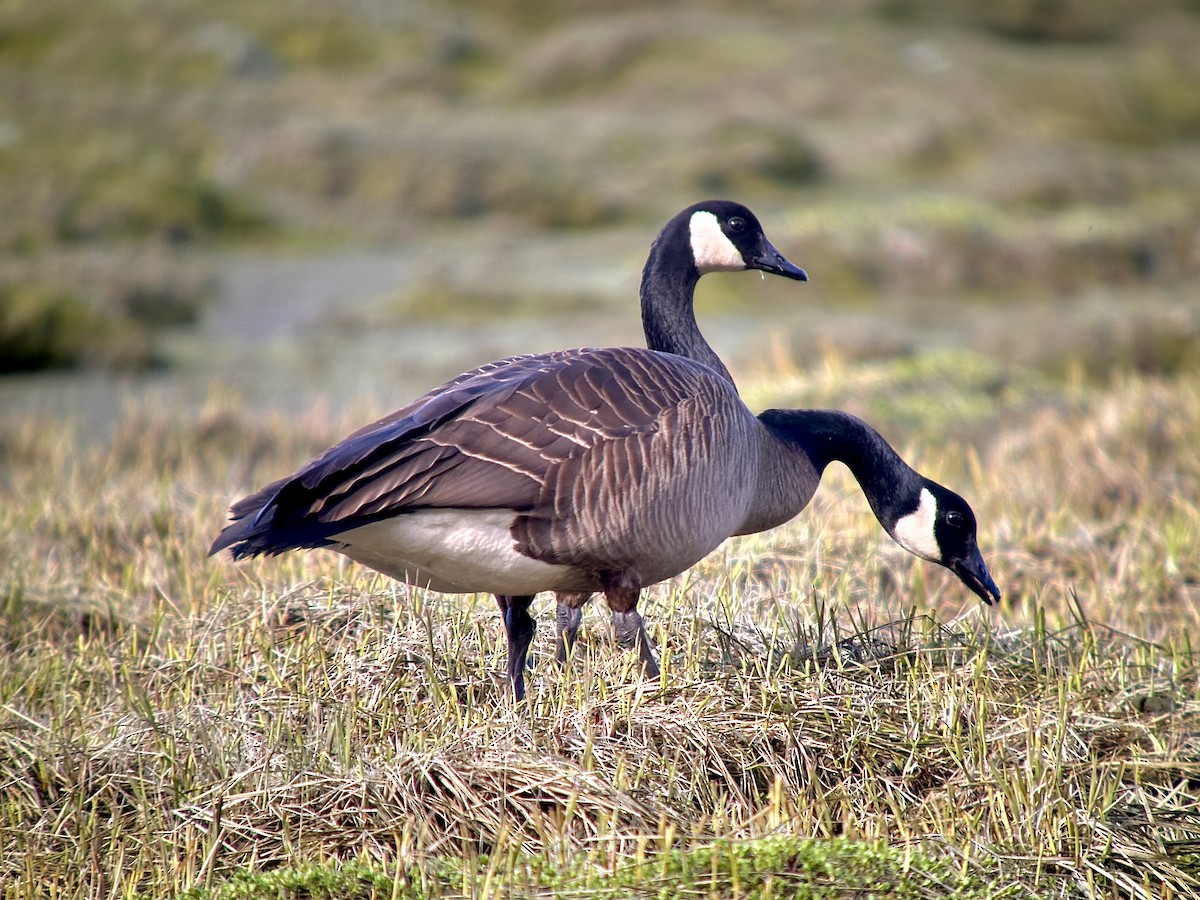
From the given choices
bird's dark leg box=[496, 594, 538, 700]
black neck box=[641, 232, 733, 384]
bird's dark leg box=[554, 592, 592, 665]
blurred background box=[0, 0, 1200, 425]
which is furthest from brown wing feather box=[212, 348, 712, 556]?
blurred background box=[0, 0, 1200, 425]

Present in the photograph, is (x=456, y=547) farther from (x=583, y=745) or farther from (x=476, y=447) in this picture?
(x=583, y=745)

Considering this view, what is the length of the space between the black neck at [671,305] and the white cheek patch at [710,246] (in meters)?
0.04

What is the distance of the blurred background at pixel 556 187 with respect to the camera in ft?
48.0

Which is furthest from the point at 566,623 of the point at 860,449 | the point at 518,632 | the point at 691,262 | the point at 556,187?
the point at 556,187

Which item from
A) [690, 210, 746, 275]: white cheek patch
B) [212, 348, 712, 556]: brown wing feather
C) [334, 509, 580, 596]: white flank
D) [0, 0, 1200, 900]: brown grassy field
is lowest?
[0, 0, 1200, 900]: brown grassy field

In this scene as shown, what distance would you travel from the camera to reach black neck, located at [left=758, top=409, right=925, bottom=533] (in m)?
5.13

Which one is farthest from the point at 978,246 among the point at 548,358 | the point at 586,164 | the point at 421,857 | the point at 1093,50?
the point at 1093,50

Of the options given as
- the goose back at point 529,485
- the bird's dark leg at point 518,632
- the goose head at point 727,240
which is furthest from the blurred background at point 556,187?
the goose back at point 529,485

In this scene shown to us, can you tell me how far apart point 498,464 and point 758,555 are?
220cm

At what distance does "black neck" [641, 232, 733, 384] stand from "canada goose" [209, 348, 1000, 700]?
750 mm

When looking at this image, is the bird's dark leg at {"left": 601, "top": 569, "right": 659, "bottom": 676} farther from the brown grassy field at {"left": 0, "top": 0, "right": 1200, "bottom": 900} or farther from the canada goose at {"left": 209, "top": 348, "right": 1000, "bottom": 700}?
the brown grassy field at {"left": 0, "top": 0, "right": 1200, "bottom": 900}

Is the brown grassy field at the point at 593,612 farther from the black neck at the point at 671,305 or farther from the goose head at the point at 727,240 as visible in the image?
the goose head at the point at 727,240

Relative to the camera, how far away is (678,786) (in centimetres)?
410

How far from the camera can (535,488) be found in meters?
4.32
